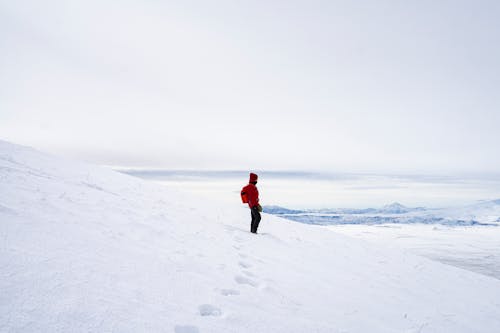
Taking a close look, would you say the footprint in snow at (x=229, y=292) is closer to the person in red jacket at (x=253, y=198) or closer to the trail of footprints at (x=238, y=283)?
the trail of footprints at (x=238, y=283)

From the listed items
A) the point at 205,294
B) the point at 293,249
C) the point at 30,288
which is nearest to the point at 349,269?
the point at 293,249

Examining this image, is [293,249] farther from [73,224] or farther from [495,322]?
[73,224]

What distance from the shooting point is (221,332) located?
9.76 feet

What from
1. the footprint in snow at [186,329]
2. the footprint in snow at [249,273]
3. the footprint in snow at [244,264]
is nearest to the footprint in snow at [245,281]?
the footprint in snow at [249,273]

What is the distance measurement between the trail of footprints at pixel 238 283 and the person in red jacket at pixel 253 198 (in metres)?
1.52

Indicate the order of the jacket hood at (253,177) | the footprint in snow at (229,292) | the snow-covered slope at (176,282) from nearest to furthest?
1. the snow-covered slope at (176,282)
2. the footprint in snow at (229,292)
3. the jacket hood at (253,177)

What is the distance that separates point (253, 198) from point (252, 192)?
23cm

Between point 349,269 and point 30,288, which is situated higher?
point 30,288

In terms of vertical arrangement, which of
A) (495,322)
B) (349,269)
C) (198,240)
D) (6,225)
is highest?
(6,225)

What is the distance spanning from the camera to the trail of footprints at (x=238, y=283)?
2.92 m

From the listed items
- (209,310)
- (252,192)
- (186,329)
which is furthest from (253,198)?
(186,329)

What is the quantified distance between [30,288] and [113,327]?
938mm

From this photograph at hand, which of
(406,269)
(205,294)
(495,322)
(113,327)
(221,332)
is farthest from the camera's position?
(406,269)

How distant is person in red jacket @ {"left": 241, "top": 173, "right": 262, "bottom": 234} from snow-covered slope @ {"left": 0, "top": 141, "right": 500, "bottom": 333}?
992 mm
